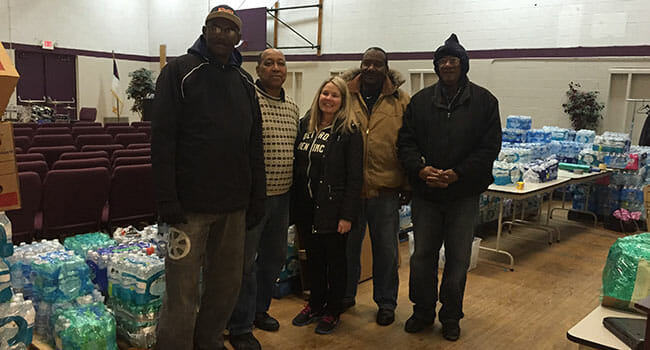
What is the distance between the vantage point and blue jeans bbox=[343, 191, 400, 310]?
3.25m

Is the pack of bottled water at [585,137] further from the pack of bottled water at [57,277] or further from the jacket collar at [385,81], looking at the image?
the pack of bottled water at [57,277]

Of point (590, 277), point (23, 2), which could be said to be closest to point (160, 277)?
point (590, 277)

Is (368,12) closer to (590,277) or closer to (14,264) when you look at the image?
(590,277)

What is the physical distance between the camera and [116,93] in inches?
623

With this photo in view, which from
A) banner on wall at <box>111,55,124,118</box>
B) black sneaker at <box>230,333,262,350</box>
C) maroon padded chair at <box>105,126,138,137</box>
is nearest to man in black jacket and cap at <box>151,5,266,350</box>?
black sneaker at <box>230,333,262,350</box>

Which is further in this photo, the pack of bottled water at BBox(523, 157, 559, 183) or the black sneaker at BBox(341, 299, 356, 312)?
the pack of bottled water at BBox(523, 157, 559, 183)

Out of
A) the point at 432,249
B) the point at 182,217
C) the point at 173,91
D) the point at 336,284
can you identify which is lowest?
the point at 336,284

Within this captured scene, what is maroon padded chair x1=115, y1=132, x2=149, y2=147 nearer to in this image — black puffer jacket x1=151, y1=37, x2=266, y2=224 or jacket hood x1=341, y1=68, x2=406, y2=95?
jacket hood x1=341, y1=68, x2=406, y2=95

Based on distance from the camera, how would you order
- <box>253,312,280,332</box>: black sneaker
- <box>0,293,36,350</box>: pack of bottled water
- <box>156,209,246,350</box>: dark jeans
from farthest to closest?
<box>253,312,280,332</box>: black sneaker → <box>156,209,246,350</box>: dark jeans → <box>0,293,36,350</box>: pack of bottled water

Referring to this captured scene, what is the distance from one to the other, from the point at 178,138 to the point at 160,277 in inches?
33.8

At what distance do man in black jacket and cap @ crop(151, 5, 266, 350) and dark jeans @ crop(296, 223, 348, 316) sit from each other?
606 mm

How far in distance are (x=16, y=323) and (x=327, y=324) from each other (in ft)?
5.51

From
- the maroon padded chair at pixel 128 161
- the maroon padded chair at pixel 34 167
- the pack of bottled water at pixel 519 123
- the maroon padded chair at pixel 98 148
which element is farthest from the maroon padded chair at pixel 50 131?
the pack of bottled water at pixel 519 123

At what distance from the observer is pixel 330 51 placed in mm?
13477
